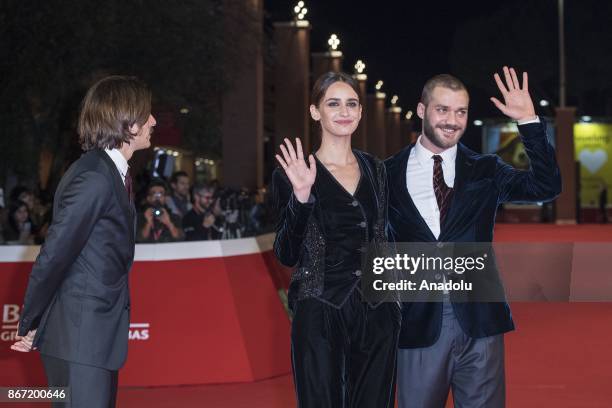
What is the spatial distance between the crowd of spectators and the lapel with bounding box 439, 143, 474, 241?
15.4 ft

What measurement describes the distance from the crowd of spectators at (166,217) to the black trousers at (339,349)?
15.7 ft

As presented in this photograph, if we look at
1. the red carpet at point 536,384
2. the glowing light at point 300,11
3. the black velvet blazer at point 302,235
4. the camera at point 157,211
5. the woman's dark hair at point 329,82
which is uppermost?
the glowing light at point 300,11

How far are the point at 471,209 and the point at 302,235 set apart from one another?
76 centimetres

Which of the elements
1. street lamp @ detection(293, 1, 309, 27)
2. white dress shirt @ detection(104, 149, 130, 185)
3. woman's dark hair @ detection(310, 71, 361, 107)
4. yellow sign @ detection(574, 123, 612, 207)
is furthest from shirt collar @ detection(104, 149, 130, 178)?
yellow sign @ detection(574, 123, 612, 207)

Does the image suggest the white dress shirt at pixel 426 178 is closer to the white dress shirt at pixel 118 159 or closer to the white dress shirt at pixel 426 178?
the white dress shirt at pixel 426 178

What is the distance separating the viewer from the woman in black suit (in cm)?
423

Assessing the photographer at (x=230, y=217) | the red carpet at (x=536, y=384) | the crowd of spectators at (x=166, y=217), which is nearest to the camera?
the red carpet at (x=536, y=384)

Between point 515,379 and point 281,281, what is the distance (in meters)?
2.23

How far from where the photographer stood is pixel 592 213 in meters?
42.7

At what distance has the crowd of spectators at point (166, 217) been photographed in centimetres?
1098

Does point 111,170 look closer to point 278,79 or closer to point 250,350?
point 250,350

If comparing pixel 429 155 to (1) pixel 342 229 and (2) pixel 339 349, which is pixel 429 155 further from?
(2) pixel 339 349

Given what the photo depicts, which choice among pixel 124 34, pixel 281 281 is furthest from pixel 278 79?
pixel 281 281

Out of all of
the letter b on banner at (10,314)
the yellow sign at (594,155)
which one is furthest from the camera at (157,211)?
the yellow sign at (594,155)
